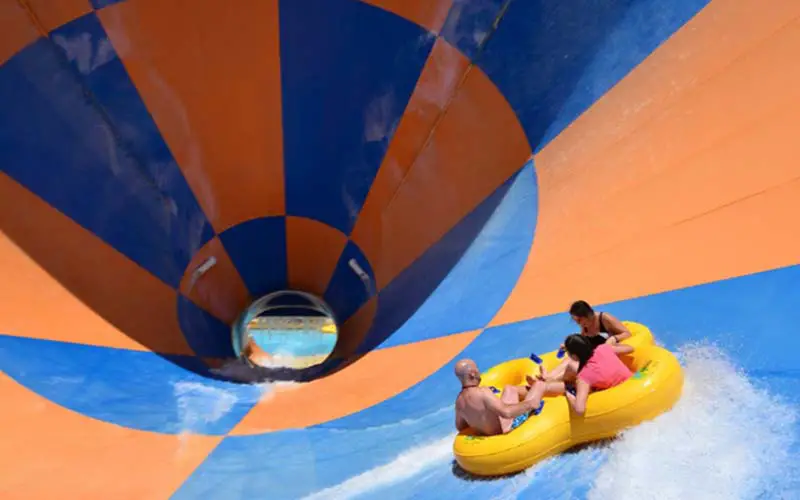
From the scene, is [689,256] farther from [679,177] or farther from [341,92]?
[341,92]

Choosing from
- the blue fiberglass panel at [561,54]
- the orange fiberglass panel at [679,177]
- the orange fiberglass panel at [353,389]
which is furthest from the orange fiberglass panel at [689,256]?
the blue fiberglass panel at [561,54]

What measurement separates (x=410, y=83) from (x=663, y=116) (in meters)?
1.63

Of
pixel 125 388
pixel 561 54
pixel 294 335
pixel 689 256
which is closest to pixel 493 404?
pixel 689 256

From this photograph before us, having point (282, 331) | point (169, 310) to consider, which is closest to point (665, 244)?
point (169, 310)

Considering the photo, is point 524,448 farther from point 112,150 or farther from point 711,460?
point 112,150

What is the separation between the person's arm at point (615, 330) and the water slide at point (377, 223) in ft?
0.63

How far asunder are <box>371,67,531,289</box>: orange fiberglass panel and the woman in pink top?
6.56ft

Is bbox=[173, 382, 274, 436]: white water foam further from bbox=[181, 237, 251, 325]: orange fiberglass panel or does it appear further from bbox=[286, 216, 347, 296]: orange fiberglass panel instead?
bbox=[286, 216, 347, 296]: orange fiberglass panel

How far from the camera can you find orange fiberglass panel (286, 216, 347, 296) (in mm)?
5137

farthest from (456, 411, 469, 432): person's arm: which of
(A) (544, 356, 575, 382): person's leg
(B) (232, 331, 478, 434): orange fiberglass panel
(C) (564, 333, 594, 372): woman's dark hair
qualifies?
(B) (232, 331, 478, 434): orange fiberglass panel

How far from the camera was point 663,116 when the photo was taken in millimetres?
3678

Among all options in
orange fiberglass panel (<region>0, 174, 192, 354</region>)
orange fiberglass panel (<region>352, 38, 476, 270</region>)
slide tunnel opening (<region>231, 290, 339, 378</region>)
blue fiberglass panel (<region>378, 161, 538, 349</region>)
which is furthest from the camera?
slide tunnel opening (<region>231, 290, 339, 378</region>)

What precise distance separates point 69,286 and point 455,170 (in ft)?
8.18

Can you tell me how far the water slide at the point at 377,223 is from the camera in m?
2.80
